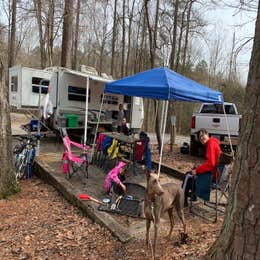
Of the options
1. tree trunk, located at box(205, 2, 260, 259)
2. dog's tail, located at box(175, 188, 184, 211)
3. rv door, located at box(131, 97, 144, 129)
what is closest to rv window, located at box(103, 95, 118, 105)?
rv door, located at box(131, 97, 144, 129)

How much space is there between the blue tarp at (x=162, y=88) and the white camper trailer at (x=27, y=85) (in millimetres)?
3903

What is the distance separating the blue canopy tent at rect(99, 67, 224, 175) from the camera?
4.99m

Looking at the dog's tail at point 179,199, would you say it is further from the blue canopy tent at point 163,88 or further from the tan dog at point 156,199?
the blue canopy tent at point 163,88

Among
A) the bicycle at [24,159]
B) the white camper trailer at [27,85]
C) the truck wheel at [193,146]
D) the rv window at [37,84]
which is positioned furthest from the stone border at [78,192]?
the rv window at [37,84]

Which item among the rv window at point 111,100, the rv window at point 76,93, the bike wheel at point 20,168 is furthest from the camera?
the rv window at point 111,100

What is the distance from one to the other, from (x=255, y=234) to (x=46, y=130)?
901 cm

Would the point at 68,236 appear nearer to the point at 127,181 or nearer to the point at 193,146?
the point at 127,181

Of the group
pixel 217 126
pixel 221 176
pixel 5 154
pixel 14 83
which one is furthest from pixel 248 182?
pixel 14 83

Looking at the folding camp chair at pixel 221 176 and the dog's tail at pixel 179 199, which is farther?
the folding camp chair at pixel 221 176

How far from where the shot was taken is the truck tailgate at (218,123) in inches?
313

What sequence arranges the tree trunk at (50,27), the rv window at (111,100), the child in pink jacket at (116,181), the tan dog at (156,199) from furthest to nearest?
the tree trunk at (50,27)
the rv window at (111,100)
the child in pink jacket at (116,181)
the tan dog at (156,199)

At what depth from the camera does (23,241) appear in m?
3.43

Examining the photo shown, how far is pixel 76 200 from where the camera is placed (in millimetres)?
4395

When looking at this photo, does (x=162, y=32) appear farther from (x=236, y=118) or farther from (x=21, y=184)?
(x=21, y=184)
